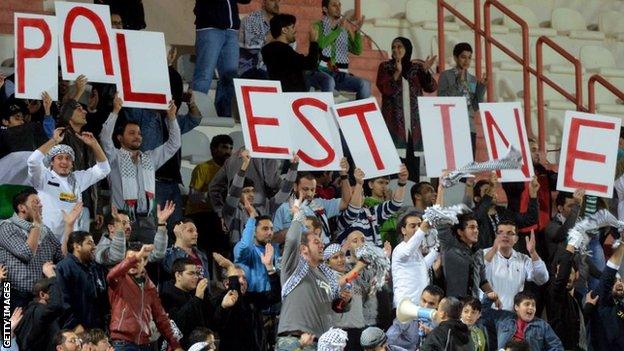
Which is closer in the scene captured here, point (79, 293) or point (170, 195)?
point (79, 293)

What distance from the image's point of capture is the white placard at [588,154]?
1994 cm

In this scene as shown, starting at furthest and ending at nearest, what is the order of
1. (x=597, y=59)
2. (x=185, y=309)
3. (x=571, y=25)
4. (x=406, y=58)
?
1. (x=571, y=25)
2. (x=597, y=59)
3. (x=406, y=58)
4. (x=185, y=309)

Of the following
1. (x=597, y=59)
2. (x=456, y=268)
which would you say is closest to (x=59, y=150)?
(x=456, y=268)

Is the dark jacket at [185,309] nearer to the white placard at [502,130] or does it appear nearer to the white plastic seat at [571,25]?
the white placard at [502,130]

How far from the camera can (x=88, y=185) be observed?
57.7 ft

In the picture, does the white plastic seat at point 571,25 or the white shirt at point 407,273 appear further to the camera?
the white plastic seat at point 571,25

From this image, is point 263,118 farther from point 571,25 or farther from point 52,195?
point 571,25

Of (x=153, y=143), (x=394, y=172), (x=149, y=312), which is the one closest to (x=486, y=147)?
(x=394, y=172)

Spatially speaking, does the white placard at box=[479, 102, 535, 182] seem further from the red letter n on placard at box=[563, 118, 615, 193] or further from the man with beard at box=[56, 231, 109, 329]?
the man with beard at box=[56, 231, 109, 329]

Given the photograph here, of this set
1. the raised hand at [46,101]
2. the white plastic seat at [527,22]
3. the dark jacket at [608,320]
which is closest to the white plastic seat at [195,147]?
the raised hand at [46,101]

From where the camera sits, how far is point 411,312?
16391 millimetres

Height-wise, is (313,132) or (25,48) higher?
(25,48)

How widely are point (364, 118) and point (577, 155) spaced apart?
1918 millimetres

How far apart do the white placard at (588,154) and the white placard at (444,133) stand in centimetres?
86
